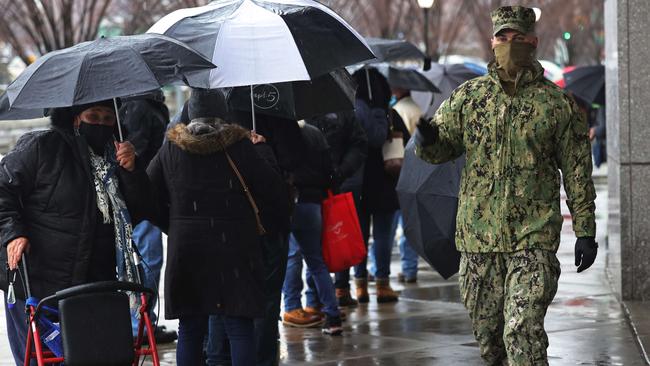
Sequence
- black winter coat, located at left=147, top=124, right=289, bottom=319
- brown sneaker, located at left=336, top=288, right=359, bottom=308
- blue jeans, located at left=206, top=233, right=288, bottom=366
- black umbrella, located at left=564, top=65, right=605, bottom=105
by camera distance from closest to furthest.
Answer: black winter coat, located at left=147, top=124, right=289, bottom=319, blue jeans, located at left=206, top=233, right=288, bottom=366, brown sneaker, located at left=336, top=288, right=359, bottom=308, black umbrella, located at left=564, top=65, right=605, bottom=105

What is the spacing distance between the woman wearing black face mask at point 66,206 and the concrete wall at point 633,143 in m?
4.96

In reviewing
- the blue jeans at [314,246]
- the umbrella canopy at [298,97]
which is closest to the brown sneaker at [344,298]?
the blue jeans at [314,246]

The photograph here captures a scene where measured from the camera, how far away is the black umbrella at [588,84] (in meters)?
15.8

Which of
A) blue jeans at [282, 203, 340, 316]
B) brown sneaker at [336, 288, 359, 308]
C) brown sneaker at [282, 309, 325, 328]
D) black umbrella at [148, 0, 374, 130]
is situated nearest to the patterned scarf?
black umbrella at [148, 0, 374, 130]

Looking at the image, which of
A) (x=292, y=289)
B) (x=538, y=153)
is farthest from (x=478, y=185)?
(x=292, y=289)

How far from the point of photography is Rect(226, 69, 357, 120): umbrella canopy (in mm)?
7895

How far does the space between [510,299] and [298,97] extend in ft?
8.09

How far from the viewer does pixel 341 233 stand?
368 inches

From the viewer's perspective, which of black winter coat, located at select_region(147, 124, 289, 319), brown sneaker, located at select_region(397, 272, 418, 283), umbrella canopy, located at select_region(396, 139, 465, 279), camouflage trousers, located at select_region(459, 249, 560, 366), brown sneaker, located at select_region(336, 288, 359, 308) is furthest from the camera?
brown sneaker, located at select_region(397, 272, 418, 283)

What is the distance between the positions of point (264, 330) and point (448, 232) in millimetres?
1421

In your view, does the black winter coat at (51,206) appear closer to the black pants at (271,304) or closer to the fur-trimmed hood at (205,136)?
the fur-trimmed hood at (205,136)

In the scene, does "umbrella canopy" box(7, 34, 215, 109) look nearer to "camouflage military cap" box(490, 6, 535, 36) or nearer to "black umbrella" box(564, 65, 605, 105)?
"camouflage military cap" box(490, 6, 535, 36)

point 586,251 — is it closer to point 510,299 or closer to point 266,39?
point 510,299

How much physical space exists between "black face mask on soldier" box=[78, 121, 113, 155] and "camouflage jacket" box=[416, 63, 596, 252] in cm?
178
